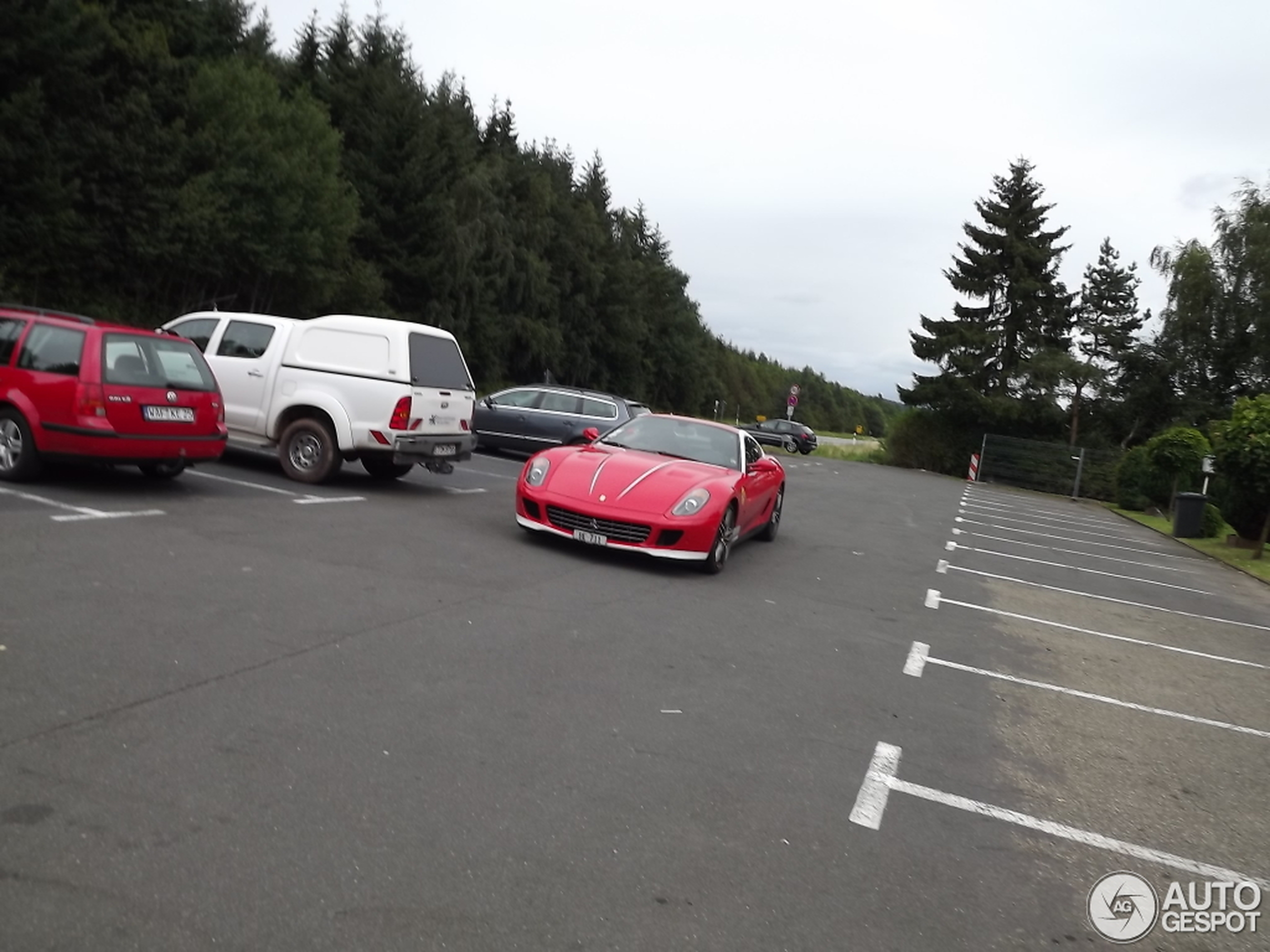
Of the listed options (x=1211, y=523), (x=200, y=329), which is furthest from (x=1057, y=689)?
(x=1211, y=523)

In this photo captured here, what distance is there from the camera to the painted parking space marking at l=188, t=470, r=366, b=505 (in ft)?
36.1

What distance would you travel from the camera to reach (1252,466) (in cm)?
1800

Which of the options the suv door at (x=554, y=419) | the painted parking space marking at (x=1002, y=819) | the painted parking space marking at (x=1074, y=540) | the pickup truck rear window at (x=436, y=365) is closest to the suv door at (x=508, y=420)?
the suv door at (x=554, y=419)

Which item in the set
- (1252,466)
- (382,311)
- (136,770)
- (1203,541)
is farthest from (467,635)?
(382,311)

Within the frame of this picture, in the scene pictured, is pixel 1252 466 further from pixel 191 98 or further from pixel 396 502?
pixel 191 98

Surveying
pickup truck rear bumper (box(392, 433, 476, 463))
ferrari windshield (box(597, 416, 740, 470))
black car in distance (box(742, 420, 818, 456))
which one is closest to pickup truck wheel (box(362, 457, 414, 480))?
pickup truck rear bumper (box(392, 433, 476, 463))

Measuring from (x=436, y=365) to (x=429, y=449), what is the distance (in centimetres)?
105

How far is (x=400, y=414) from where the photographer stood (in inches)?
470

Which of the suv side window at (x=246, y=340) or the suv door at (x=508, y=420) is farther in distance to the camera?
the suv door at (x=508, y=420)

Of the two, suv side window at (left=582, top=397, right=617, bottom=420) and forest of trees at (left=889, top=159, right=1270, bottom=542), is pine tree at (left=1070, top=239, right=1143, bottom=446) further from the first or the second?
suv side window at (left=582, top=397, right=617, bottom=420)

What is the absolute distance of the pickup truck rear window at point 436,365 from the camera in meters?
12.2

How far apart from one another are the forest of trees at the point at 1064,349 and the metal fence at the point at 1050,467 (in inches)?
25.6

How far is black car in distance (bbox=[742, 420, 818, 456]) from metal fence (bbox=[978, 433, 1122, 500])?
9.12 m
